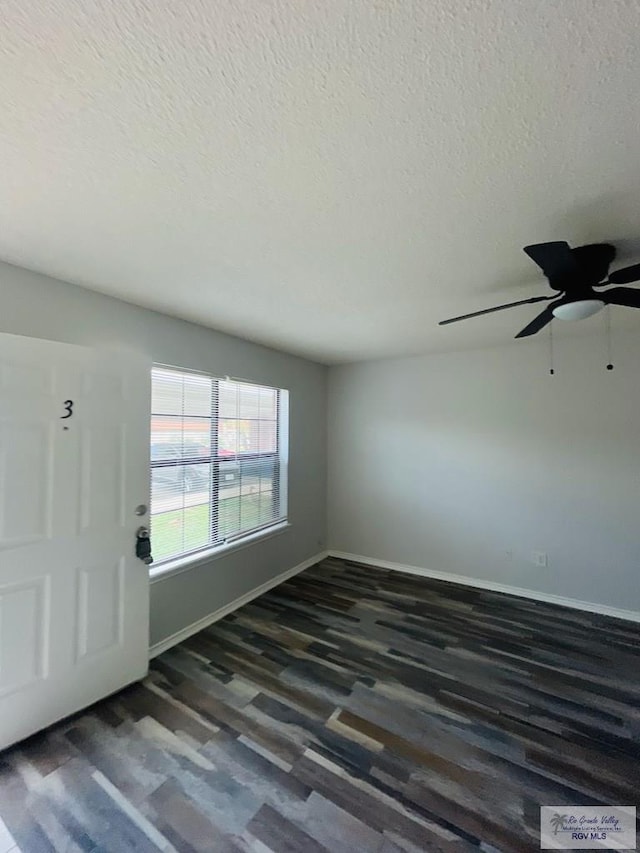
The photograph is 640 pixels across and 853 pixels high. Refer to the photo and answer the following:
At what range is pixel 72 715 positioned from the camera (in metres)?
1.95

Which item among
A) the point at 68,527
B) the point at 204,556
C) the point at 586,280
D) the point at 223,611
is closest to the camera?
the point at 586,280

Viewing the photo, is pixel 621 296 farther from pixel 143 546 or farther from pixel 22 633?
pixel 22 633

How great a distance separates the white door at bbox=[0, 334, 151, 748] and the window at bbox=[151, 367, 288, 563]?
1.21 ft

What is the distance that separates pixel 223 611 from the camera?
3.06 m

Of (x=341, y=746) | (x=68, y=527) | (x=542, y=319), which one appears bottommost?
(x=341, y=746)

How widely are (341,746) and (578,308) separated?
8.13 ft

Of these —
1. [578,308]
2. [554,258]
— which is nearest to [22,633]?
[554,258]

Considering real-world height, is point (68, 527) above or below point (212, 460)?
below

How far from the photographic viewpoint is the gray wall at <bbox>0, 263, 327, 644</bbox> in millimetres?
2008

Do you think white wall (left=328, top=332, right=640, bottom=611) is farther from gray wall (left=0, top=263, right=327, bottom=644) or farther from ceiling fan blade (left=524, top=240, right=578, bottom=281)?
ceiling fan blade (left=524, top=240, right=578, bottom=281)

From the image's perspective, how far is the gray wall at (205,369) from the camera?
2.01 m

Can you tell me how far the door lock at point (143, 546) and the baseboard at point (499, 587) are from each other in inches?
108

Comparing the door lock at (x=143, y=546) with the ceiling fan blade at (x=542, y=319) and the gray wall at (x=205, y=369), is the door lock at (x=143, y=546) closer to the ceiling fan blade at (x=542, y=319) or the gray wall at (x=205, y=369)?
the gray wall at (x=205, y=369)

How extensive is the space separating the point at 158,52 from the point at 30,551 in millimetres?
2127
